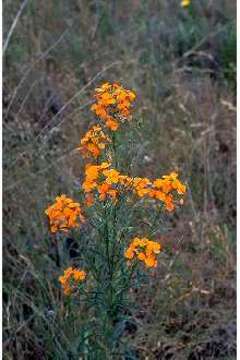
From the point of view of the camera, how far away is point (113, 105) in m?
2.01

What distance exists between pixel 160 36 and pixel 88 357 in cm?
276

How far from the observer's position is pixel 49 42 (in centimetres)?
404

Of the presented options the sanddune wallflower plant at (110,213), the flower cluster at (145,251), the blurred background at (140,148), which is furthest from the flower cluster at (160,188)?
the blurred background at (140,148)

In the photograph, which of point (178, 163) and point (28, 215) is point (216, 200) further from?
point (28, 215)

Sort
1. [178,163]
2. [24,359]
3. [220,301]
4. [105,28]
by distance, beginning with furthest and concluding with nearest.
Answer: [105,28], [178,163], [220,301], [24,359]

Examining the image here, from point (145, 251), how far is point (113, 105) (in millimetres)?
438

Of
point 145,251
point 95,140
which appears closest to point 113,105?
point 95,140

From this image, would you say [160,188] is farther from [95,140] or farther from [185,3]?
[185,3]

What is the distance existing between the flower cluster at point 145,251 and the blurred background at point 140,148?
39 cm

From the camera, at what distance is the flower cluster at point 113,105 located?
1.95m

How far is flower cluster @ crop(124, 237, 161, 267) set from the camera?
1840 millimetres

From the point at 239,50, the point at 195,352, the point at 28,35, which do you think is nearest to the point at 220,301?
the point at 195,352

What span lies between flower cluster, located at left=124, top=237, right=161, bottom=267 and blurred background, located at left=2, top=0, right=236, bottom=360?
1.29 feet

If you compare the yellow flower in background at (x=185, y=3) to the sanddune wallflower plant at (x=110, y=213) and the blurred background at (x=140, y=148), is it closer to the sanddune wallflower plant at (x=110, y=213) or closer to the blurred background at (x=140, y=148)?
the blurred background at (x=140, y=148)
